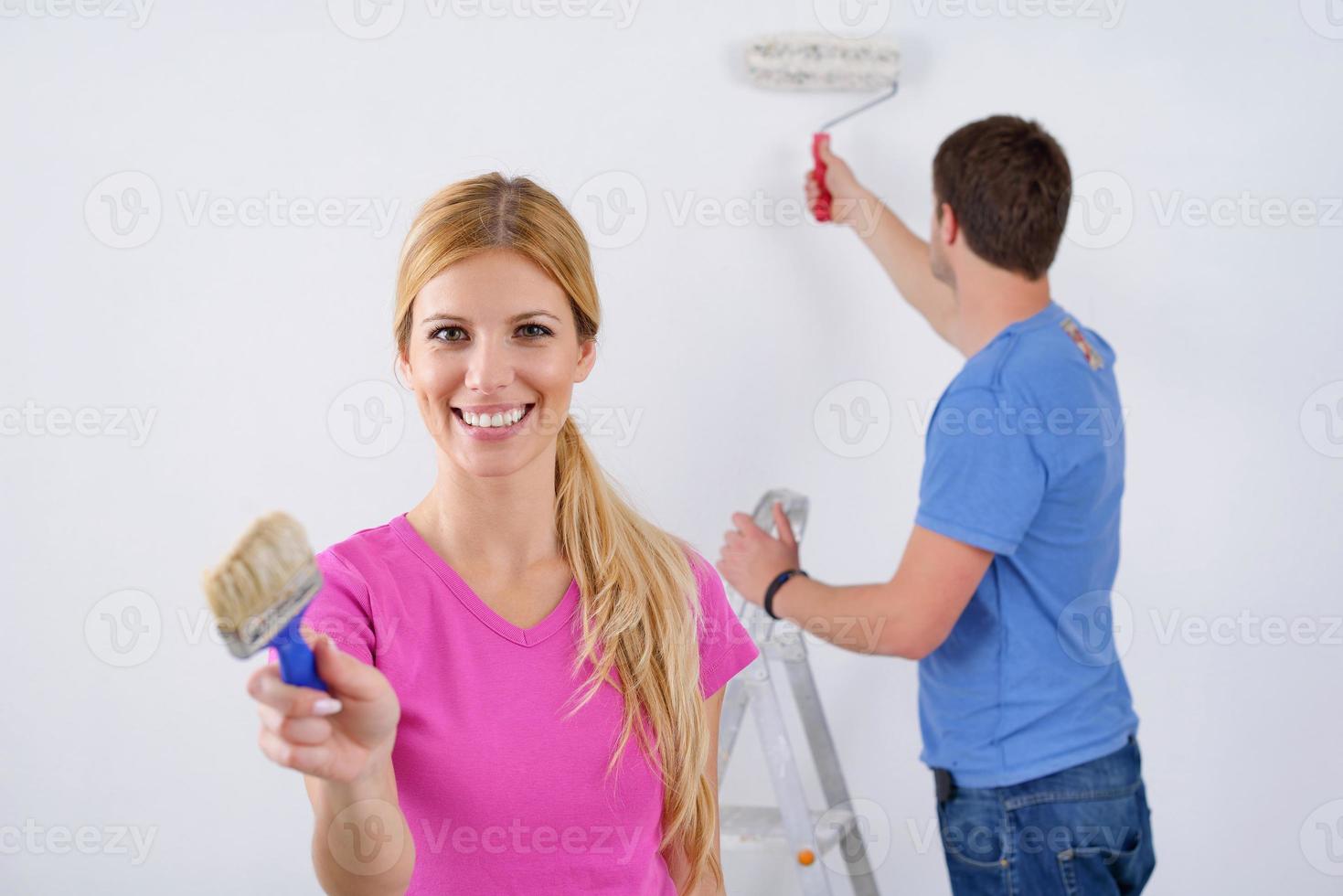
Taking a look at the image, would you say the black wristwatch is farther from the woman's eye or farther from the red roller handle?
the woman's eye

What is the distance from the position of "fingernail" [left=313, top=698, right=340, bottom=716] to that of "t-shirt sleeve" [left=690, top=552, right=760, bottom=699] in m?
0.61

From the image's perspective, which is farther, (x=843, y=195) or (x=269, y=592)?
(x=843, y=195)

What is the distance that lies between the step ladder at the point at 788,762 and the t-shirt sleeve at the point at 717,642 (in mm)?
475

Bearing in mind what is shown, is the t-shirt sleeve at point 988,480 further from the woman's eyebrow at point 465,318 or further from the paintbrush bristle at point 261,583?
the paintbrush bristle at point 261,583

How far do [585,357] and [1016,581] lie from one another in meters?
0.76

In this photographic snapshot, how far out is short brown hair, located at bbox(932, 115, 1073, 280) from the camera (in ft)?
5.89

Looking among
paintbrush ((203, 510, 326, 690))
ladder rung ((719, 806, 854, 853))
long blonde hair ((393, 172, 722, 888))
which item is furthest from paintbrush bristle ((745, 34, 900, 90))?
paintbrush ((203, 510, 326, 690))

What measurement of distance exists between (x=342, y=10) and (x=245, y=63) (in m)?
0.20

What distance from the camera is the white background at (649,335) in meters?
2.09

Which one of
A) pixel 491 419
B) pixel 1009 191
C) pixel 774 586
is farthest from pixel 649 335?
pixel 491 419

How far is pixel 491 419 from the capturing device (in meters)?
1.30

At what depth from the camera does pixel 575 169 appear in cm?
212

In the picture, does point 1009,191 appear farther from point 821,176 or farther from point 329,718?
point 329,718

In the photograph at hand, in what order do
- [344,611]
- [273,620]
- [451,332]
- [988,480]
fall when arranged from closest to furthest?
[273,620] → [344,611] → [451,332] → [988,480]
